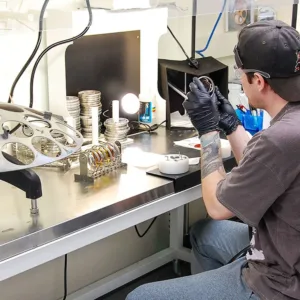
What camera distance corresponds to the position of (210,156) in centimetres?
160

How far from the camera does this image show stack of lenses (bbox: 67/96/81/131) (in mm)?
2002

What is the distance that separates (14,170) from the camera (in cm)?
136

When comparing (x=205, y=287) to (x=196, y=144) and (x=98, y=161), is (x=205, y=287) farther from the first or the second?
(x=196, y=144)

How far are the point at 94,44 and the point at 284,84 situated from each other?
97cm

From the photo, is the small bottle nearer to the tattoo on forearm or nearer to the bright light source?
the bright light source

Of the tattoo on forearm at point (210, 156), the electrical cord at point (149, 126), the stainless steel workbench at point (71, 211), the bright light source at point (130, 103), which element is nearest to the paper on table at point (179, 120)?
the electrical cord at point (149, 126)

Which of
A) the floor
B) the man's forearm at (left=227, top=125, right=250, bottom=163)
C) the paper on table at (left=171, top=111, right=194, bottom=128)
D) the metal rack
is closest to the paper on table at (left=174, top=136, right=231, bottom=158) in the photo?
the man's forearm at (left=227, top=125, right=250, bottom=163)

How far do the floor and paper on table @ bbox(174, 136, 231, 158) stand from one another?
763mm

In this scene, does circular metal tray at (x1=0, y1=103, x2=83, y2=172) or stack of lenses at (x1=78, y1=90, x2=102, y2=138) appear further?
stack of lenses at (x1=78, y1=90, x2=102, y2=138)

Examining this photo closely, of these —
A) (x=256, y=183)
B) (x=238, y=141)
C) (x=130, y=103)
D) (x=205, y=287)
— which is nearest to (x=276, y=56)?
(x=256, y=183)

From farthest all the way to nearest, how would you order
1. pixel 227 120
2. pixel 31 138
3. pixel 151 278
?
pixel 151 278, pixel 227 120, pixel 31 138

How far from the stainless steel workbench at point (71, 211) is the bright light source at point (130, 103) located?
17.3 inches

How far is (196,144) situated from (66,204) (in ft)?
2.33

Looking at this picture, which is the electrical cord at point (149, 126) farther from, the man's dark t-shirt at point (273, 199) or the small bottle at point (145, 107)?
the man's dark t-shirt at point (273, 199)
